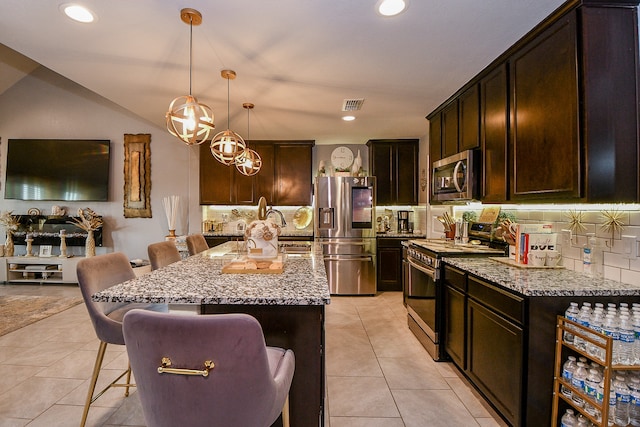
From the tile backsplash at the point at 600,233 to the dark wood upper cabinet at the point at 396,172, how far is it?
273 cm

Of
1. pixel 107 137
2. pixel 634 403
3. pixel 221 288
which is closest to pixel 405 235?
pixel 634 403

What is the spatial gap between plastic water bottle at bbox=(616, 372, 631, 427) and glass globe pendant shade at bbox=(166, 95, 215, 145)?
2.47 meters

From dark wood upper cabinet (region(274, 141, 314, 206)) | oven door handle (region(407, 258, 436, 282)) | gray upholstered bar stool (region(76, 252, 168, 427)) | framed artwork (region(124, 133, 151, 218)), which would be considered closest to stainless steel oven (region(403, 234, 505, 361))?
oven door handle (region(407, 258, 436, 282))

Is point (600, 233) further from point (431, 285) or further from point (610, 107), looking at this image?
point (431, 285)

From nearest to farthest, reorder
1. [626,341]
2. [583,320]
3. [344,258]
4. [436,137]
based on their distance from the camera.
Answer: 1. [626,341]
2. [583,320]
3. [436,137]
4. [344,258]

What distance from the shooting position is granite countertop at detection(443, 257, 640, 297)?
63.8 inches

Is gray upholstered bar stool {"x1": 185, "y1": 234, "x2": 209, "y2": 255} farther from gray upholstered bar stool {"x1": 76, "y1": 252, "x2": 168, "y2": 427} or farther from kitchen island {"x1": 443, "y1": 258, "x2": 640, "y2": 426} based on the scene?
kitchen island {"x1": 443, "y1": 258, "x2": 640, "y2": 426}

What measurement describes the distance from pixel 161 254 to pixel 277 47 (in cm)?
175

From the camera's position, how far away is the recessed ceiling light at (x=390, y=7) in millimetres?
1786

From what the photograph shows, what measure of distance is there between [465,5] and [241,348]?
2076 millimetres

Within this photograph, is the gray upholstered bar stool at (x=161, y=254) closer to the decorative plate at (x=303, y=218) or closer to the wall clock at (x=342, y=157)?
the decorative plate at (x=303, y=218)

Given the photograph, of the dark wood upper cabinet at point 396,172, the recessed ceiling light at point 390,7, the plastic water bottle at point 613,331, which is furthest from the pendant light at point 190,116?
the dark wood upper cabinet at point 396,172

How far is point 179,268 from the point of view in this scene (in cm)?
199

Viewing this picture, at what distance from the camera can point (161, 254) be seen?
2.47 meters
